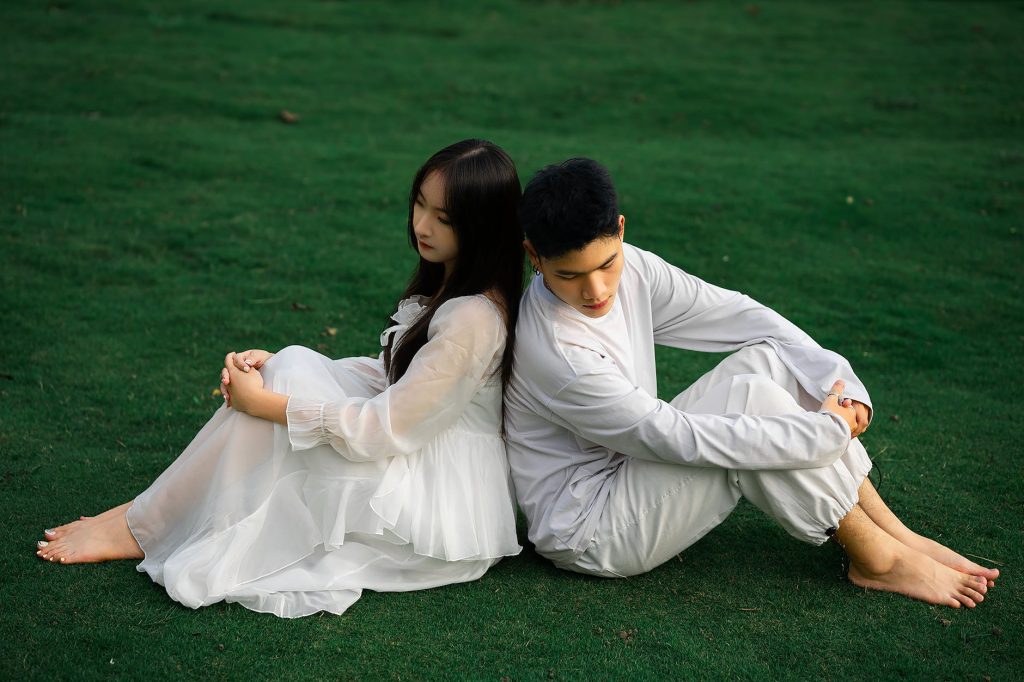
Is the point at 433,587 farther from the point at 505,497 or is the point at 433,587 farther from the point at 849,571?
the point at 849,571

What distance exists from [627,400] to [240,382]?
50.3 inches

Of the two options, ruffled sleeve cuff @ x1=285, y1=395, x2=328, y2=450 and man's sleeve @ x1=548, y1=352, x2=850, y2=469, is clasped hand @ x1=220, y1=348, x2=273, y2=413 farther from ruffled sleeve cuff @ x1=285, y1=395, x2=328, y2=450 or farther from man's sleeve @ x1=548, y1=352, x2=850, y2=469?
man's sleeve @ x1=548, y1=352, x2=850, y2=469

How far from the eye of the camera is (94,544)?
11.7ft

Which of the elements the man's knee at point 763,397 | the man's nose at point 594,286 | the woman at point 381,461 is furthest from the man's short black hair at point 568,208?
the man's knee at point 763,397

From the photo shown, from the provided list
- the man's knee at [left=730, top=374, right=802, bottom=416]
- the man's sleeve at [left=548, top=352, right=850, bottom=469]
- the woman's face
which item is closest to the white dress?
the woman's face

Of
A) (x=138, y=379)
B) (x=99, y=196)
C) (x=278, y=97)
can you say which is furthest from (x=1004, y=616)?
(x=278, y=97)

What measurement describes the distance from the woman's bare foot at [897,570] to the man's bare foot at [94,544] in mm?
2462

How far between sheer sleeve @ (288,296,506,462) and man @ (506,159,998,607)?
18 cm

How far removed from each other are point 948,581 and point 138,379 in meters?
3.83

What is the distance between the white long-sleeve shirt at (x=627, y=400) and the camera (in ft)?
10.2

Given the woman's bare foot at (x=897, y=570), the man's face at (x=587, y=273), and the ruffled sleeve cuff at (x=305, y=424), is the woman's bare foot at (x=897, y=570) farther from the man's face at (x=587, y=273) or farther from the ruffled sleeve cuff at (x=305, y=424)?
the ruffled sleeve cuff at (x=305, y=424)

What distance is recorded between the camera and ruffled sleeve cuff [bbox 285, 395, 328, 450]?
3236mm

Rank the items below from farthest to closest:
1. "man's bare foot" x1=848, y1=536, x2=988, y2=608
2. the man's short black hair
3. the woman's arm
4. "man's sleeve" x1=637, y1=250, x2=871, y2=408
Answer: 1. "man's sleeve" x1=637, y1=250, x2=871, y2=408
2. "man's bare foot" x1=848, y1=536, x2=988, y2=608
3. the woman's arm
4. the man's short black hair

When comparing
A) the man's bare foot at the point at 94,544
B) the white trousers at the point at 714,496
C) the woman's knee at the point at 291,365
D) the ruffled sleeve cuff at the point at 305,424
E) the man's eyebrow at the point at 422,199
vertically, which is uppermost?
the man's eyebrow at the point at 422,199
